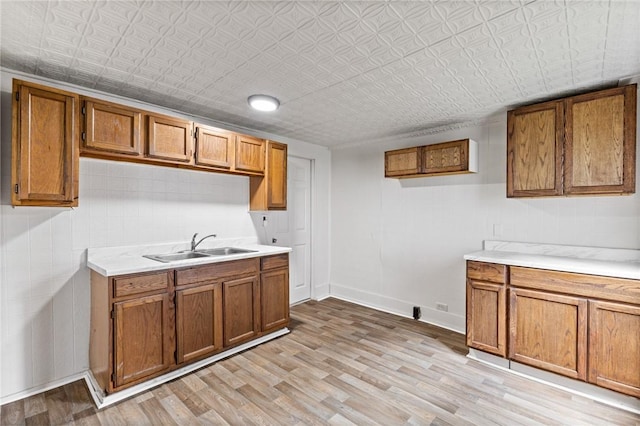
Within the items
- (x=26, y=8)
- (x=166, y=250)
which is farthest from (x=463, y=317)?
(x=26, y=8)

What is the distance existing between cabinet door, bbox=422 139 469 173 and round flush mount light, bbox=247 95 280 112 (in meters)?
1.79

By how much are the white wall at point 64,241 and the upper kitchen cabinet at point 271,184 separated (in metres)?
0.69

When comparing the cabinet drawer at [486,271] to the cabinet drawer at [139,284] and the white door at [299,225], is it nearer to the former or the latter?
the white door at [299,225]

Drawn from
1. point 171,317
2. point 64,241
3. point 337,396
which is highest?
point 64,241

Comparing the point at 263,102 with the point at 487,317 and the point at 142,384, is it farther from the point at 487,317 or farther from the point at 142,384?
the point at 487,317

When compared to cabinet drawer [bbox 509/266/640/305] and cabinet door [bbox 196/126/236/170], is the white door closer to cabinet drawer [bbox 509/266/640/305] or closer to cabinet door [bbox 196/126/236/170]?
cabinet door [bbox 196/126/236/170]

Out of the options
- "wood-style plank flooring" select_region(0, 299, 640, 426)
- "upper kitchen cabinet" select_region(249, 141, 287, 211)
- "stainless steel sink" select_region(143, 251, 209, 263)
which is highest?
"upper kitchen cabinet" select_region(249, 141, 287, 211)

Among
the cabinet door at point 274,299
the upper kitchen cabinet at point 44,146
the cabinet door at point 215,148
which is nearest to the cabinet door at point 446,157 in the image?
the cabinet door at point 274,299

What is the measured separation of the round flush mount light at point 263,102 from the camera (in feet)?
8.98

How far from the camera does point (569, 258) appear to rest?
276cm

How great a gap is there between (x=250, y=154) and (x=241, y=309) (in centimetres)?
163

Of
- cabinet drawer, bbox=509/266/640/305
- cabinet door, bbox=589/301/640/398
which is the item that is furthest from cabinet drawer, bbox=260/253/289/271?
cabinet door, bbox=589/301/640/398

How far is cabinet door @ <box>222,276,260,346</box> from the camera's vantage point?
9.47ft

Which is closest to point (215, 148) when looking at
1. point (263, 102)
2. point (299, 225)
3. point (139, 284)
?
point (263, 102)
